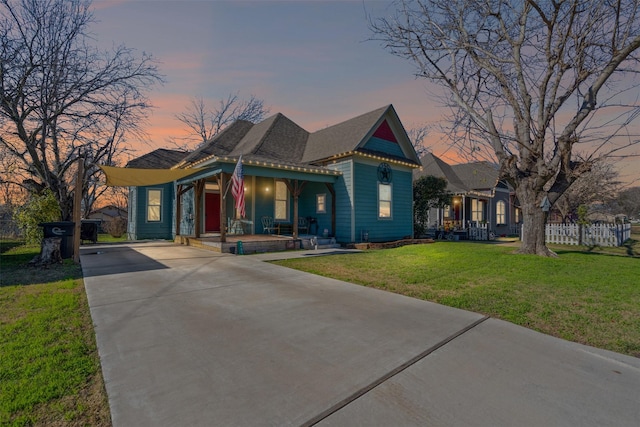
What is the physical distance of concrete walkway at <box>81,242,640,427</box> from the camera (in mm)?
2027

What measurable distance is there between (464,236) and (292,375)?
64.8ft

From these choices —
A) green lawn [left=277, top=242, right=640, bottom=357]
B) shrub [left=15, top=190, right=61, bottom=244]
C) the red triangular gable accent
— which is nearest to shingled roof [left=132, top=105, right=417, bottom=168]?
the red triangular gable accent

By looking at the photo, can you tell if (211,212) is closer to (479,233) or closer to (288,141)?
(288,141)

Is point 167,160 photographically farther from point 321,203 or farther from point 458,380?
point 458,380

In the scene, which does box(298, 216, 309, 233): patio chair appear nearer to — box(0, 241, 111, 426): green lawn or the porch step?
the porch step

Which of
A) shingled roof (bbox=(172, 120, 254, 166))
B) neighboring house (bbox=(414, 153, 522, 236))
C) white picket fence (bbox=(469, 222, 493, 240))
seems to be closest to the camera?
shingled roof (bbox=(172, 120, 254, 166))

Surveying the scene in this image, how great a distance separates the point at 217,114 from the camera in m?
33.5

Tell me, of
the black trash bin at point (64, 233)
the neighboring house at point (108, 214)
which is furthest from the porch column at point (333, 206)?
the neighboring house at point (108, 214)

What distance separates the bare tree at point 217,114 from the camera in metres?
33.2

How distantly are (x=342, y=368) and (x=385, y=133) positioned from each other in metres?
14.2

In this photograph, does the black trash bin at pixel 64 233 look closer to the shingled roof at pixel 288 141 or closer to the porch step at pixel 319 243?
the shingled roof at pixel 288 141

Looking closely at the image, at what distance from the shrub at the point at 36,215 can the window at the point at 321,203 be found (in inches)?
427

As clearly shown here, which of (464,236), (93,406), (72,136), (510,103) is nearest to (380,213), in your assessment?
(510,103)

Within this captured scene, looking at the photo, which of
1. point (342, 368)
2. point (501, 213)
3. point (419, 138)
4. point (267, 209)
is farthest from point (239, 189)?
point (419, 138)
